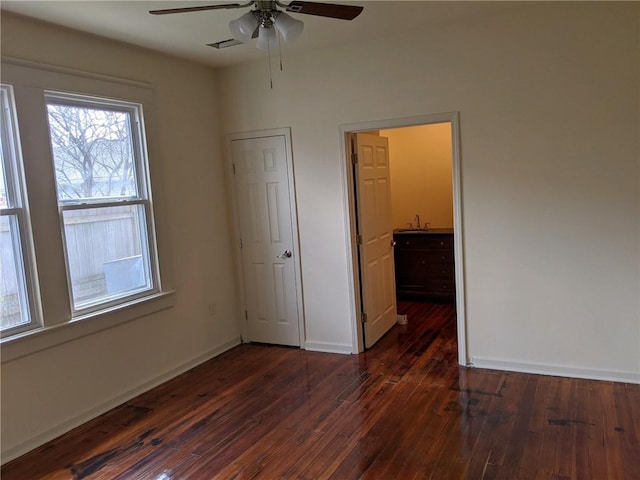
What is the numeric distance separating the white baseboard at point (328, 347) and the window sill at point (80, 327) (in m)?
1.33

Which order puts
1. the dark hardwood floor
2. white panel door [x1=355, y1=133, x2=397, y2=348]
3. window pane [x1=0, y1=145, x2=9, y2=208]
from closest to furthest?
the dark hardwood floor → window pane [x1=0, y1=145, x2=9, y2=208] → white panel door [x1=355, y1=133, x2=397, y2=348]

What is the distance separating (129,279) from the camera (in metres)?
3.87

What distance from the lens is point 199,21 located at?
3.33m

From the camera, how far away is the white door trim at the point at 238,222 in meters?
4.52

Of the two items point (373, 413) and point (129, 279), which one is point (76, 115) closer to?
point (129, 279)

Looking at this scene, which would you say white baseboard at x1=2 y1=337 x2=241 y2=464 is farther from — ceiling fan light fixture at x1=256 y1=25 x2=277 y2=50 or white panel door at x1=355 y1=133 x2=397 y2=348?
ceiling fan light fixture at x1=256 y1=25 x2=277 y2=50

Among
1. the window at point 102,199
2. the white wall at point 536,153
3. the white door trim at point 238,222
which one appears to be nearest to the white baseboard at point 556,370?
the white wall at point 536,153

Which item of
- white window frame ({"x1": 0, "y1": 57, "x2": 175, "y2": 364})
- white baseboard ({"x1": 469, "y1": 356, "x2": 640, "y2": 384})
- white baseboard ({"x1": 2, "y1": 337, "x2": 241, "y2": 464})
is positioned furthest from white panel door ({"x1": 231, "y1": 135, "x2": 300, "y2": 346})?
white baseboard ({"x1": 469, "y1": 356, "x2": 640, "y2": 384})

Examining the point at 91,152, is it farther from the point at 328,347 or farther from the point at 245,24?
the point at 328,347

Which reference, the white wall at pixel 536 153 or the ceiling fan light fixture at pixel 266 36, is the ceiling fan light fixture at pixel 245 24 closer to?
the ceiling fan light fixture at pixel 266 36

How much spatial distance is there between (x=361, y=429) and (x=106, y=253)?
86.4 inches

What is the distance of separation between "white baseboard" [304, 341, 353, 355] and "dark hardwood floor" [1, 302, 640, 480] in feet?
0.88

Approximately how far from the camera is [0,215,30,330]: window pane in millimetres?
3021

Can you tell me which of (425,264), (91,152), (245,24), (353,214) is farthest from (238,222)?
(245,24)
